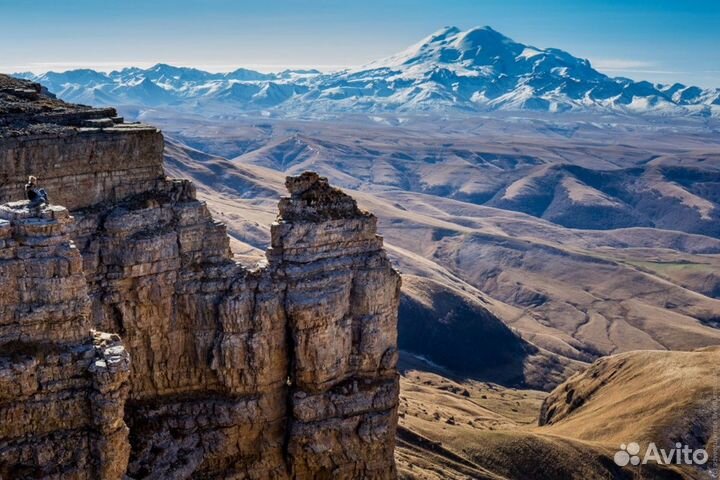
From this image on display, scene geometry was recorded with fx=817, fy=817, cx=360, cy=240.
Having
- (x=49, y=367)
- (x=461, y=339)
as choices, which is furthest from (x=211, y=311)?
(x=461, y=339)

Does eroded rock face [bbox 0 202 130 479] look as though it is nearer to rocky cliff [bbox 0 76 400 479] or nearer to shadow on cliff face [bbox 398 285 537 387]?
rocky cliff [bbox 0 76 400 479]

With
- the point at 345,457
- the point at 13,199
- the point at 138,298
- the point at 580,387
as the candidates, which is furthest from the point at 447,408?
the point at 13,199

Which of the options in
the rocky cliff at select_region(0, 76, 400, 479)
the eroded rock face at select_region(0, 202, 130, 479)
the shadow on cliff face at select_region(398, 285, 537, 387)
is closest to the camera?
the eroded rock face at select_region(0, 202, 130, 479)

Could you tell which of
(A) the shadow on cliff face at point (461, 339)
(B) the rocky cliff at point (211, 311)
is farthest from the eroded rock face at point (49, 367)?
(A) the shadow on cliff face at point (461, 339)

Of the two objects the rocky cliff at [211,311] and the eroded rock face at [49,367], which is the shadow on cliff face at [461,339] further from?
the eroded rock face at [49,367]

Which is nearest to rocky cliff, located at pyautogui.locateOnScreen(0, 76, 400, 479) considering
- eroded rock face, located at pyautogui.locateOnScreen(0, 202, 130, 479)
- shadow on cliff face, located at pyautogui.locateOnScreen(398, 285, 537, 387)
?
eroded rock face, located at pyautogui.locateOnScreen(0, 202, 130, 479)

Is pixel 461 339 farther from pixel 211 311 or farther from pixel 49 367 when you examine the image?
pixel 49 367
